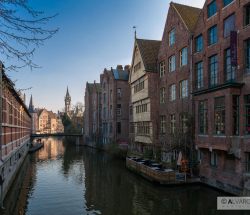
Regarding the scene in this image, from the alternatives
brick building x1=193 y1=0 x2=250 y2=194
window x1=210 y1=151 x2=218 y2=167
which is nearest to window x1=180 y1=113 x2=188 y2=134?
brick building x1=193 y1=0 x2=250 y2=194

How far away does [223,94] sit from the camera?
21.8 meters

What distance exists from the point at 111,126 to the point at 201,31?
37.1 m

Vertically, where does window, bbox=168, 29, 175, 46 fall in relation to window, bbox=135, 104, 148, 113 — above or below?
above

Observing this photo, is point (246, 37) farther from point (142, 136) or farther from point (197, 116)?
point (142, 136)

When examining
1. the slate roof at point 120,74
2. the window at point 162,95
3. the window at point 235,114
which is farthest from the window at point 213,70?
the slate roof at point 120,74

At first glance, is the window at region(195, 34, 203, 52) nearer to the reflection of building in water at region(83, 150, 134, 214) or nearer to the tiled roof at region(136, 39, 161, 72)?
the tiled roof at region(136, 39, 161, 72)

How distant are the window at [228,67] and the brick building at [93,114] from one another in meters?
49.9

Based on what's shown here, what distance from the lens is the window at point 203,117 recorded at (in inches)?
976

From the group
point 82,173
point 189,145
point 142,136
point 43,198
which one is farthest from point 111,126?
point 43,198

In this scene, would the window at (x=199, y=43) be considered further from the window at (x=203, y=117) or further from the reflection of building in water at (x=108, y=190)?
the reflection of building in water at (x=108, y=190)

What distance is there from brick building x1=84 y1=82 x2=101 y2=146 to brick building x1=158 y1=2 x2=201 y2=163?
37.4 metres

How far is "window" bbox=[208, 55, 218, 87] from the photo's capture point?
2428 centimetres

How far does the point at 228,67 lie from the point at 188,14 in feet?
39.8

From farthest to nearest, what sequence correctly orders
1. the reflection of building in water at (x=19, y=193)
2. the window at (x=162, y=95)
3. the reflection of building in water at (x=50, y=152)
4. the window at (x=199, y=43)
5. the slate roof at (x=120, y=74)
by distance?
the slate roof at (x=120, y=74) < the reflection of building in water at (x=50, y=152) < the window at (x=162, y=95) < the window at (x=199, y=43) < the reflection of building in water at (x=19, y=193)
